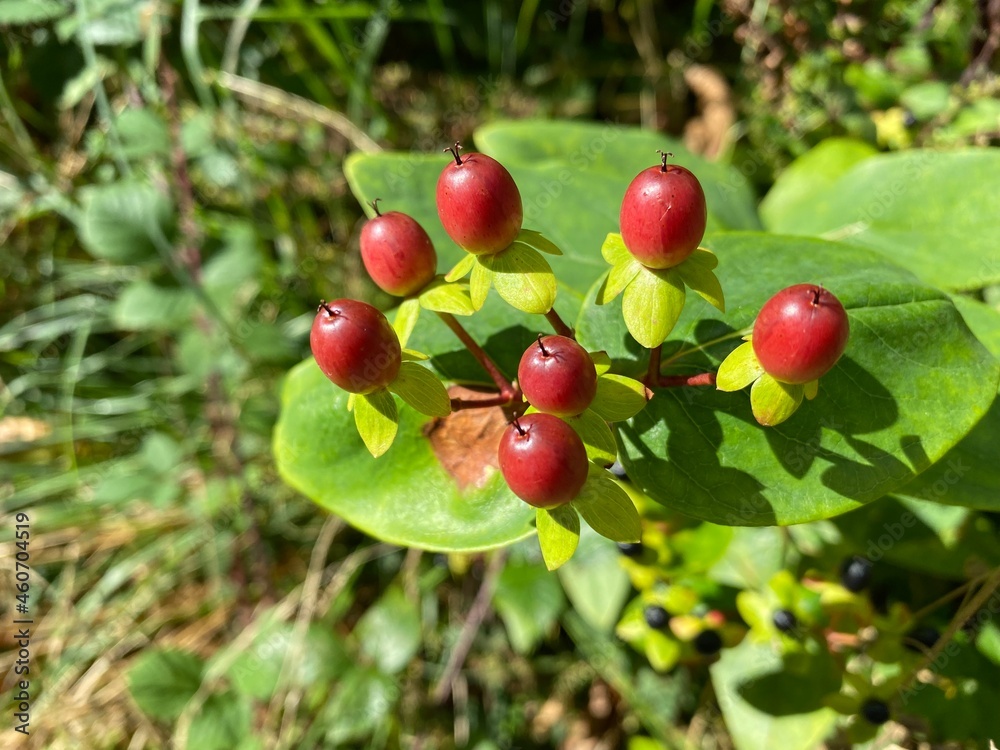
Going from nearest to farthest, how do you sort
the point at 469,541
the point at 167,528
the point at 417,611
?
1. the point at 469,541
2. the point at 417,611
3. the point at 167,528

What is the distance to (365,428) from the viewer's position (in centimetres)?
87

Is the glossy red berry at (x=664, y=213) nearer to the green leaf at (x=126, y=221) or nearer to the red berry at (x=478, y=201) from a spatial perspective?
the red berry at (x=478, y=201)

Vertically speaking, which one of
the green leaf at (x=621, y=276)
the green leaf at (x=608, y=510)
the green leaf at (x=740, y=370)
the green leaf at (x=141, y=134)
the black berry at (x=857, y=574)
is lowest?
the black berry at (x=857, y=574)

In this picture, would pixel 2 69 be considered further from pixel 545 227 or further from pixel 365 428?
pixel 365 428

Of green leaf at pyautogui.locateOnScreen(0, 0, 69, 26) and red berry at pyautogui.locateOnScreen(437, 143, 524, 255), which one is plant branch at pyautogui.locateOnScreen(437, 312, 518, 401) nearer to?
red berry at pyautogui.locateOnScreen(437, 143, 524, 255)

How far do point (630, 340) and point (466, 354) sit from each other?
24 centimetres

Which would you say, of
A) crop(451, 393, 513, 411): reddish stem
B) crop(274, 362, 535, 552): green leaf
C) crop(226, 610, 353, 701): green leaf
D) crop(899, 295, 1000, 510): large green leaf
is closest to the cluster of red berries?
crop(451, 393, 513, 411): reddish stem

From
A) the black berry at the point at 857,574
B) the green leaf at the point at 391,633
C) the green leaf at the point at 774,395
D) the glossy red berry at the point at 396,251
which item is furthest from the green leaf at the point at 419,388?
the green leaf at the point at 391,633

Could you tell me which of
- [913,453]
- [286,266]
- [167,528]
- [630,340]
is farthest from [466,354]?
[167,528]

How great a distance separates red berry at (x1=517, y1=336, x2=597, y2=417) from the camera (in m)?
0.75

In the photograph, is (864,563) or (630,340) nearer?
(630,340)

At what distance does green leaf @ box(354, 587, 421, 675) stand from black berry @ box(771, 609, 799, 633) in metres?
1.00

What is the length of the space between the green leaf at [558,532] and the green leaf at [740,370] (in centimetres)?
22

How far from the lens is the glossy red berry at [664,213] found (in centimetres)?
76
